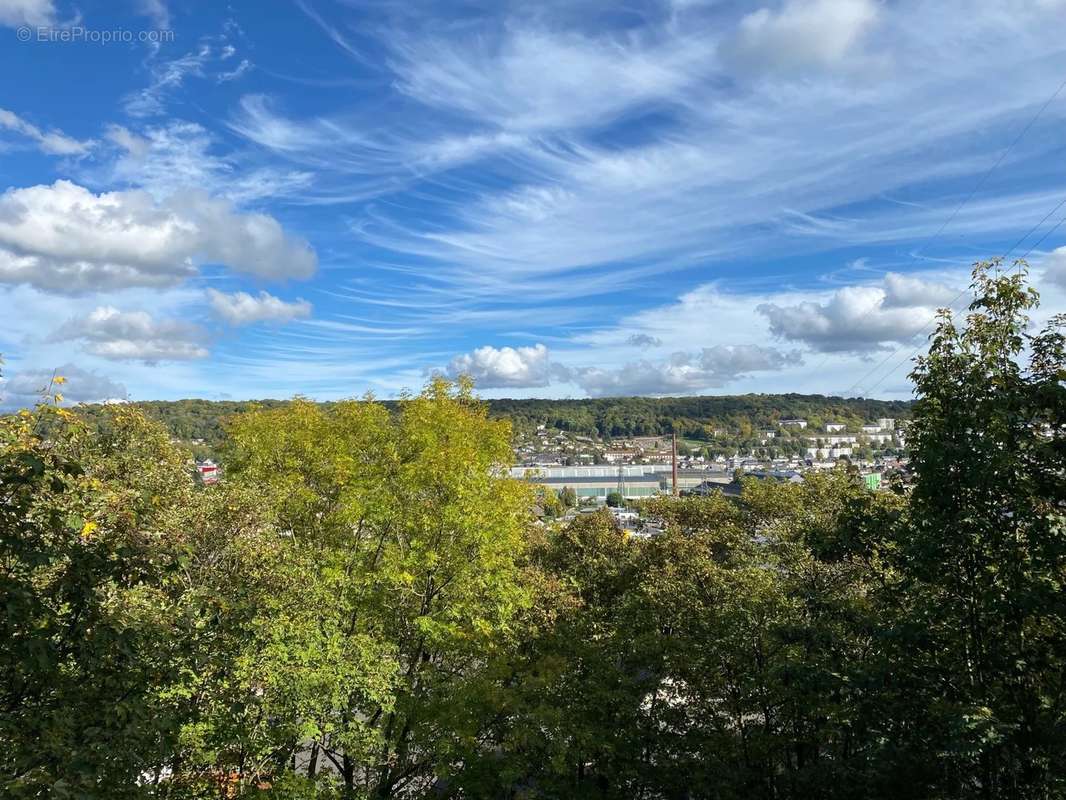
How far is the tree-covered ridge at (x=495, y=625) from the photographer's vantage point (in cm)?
632

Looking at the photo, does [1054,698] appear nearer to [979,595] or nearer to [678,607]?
[979,595]

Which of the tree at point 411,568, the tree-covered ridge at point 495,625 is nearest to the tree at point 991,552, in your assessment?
the tree-covered ridge at point 495,625

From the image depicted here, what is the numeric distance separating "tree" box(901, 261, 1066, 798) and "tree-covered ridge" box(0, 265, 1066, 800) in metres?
0.04

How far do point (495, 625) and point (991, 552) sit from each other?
1107 centimetres

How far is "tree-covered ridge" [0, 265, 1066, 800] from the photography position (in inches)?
249

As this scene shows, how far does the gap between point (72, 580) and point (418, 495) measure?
33.0 feet

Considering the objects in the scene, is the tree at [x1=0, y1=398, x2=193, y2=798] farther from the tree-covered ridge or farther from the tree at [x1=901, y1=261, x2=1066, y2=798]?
the tree at [x1=901, y1=261, x2=1066, y2=798]

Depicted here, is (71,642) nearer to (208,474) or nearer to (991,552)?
(991,552)

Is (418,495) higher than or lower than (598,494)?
higher

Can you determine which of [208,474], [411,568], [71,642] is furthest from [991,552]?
[208,474]

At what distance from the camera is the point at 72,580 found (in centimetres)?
598

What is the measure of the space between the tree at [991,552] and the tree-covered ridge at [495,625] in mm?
37

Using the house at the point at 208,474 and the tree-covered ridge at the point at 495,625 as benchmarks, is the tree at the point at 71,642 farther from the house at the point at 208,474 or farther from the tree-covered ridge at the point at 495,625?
the house at the point at 208,474

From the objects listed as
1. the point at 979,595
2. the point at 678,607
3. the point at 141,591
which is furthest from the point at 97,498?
the point at 678,607
